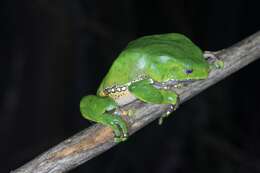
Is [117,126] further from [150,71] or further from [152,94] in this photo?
[150,71]

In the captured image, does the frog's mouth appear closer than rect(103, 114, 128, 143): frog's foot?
No

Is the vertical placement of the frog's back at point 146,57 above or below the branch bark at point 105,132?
above

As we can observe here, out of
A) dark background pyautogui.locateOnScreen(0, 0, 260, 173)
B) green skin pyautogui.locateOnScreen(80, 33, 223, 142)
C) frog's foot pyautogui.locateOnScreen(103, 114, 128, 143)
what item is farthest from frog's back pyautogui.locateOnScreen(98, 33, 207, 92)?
dark background pyautogui.locateOnScreen(0, 0, 260, 173)

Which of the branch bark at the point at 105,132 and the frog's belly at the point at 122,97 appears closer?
the branch bark at the point at 105,132

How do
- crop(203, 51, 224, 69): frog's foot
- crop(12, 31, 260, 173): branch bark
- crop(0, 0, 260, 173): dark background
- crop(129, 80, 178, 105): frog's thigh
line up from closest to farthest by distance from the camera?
1. crop(12, 31, 260, 173): branch bark
2. crop(129, 80, 178, 105): frog's thigh
3. crop(203, 51, 224, 69): frog's foot
4. crop(0, 0, 260, 173): dark background

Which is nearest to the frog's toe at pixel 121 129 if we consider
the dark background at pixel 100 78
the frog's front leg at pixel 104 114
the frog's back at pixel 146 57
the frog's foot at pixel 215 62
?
the frog's front leg at pixel 104 114

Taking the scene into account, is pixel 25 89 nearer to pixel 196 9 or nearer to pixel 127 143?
pixel 127 143

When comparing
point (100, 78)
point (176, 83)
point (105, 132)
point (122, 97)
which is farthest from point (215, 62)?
point (100, 78)

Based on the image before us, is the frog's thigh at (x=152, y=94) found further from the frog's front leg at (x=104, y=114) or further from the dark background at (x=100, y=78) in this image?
the dark background at (x=100, y=78)

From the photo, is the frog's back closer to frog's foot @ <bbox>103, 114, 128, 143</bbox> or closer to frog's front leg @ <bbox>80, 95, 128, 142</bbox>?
frog's front leg @ <bbox>80, 95, 128, 142</bbox>
